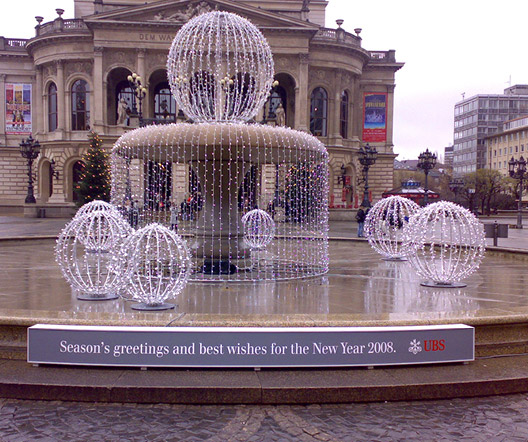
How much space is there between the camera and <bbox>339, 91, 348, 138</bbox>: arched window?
50.2m

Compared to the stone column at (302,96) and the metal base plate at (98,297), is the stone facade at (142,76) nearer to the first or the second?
the stone column at (302,96)

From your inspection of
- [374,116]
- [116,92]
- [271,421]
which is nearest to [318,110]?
[374,116]

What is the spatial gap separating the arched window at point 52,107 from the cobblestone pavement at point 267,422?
48.0 m

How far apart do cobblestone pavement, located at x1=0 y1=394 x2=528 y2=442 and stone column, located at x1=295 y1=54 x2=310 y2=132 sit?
138 ft

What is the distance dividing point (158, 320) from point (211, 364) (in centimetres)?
86

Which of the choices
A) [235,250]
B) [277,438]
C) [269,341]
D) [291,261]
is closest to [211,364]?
[269,341]

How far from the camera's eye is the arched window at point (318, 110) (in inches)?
1925

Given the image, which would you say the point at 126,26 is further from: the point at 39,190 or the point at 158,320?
the point at 158,320

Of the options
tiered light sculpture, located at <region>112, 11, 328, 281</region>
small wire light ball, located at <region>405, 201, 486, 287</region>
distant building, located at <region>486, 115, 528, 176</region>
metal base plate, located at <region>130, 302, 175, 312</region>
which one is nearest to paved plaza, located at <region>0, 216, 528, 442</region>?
metal base plate, located at <region>130, 302, 175, 312</region>

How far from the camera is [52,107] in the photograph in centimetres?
4841

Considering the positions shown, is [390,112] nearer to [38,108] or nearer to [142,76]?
[142,76]

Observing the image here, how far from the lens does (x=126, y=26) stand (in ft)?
143

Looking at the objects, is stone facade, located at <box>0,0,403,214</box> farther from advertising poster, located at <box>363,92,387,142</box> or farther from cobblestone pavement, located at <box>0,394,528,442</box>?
cobblestone pavement, located at <box>0,394,528,442</box>

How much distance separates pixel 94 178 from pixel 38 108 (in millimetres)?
18794
